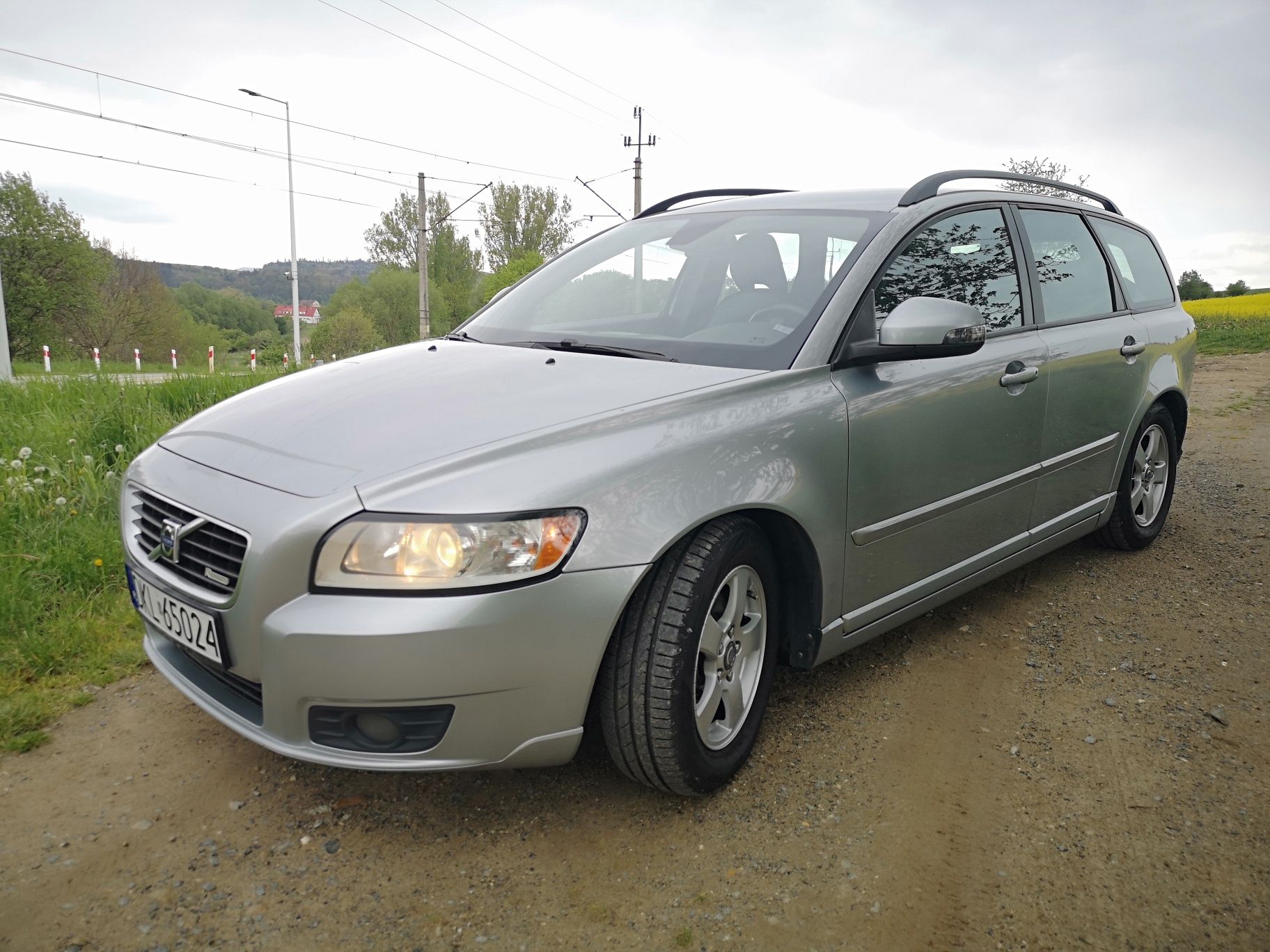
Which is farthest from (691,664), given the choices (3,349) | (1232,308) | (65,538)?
(1232,308)

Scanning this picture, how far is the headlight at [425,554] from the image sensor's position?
1.91 metres

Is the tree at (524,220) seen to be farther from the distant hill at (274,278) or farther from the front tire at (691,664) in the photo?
the front tire at (691,664)

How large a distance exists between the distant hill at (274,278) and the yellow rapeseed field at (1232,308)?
53.0m

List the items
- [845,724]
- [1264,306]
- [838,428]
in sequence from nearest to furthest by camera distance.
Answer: [838,428] → [845,724] → [1264,306]

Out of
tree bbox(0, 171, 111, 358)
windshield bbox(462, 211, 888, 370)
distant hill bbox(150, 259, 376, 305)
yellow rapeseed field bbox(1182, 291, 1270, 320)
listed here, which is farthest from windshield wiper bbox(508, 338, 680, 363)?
distant hill bbox(150, 259, 376, 305)

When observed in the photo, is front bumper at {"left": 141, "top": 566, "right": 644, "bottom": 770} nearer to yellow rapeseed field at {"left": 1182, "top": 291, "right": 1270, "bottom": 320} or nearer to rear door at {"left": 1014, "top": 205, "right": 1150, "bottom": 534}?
rear door at {"left": 1014, "top": 205, "right": 1150, "bottom": 534}

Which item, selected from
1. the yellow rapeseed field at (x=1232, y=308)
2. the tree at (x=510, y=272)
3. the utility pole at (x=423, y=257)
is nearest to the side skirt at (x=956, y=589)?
the yellow rapeseed field at (x=1232, y=308)

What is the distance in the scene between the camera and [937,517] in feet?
9.79

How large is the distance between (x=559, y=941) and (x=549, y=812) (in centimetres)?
47

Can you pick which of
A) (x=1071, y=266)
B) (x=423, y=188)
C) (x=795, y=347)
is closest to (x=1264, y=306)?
(x=423, y=188)

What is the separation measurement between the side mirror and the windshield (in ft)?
0.45

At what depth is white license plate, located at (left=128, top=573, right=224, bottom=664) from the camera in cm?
209

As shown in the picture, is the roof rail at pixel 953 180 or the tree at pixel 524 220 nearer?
the roof rail at pixel 953 180

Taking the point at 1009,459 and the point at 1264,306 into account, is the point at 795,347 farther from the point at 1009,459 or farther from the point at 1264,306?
the point at 1264,306
